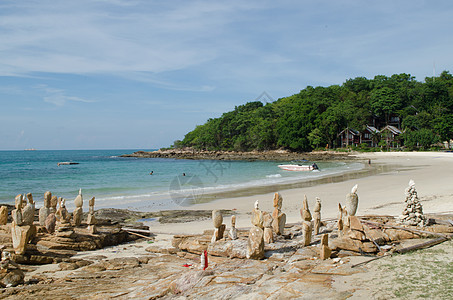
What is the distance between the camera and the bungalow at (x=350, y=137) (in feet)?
297

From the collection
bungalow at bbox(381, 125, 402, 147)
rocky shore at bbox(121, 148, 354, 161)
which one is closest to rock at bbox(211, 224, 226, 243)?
rocky shore at bbox(121, 148, 354, 161)

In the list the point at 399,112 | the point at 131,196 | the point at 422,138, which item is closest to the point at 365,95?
the point at 399,112

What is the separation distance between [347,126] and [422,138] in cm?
2062

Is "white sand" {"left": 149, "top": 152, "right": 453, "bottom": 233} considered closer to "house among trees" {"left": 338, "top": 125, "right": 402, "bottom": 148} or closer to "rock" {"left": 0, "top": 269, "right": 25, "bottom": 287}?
"rock" {"left": 0, "top": 269, "right": 25, "bottom": 287}

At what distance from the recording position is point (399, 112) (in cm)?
8888

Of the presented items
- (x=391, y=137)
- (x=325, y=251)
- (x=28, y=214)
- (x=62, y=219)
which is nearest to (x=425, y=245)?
(x=325, y=251)

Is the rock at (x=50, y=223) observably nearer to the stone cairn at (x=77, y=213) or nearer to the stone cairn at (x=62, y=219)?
the stone cairn at (x=62, y=219)

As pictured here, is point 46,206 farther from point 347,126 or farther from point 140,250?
point 347,126

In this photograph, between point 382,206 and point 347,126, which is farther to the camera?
point 347,126

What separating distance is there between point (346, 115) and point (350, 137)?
6.61m

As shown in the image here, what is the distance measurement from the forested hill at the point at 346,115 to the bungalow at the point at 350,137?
4.81 ft

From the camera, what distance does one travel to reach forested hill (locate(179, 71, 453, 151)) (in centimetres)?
7944

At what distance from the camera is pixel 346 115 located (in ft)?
293

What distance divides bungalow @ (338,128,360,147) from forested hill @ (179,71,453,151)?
1465mm
